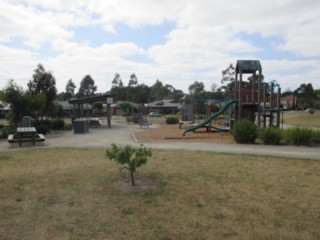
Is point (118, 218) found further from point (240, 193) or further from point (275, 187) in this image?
point (275, 187)

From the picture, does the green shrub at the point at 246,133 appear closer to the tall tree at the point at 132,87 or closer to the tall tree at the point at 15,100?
the tall tree at the point at 15,100

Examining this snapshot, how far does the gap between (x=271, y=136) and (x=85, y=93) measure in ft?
367

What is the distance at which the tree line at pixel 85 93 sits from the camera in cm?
2030

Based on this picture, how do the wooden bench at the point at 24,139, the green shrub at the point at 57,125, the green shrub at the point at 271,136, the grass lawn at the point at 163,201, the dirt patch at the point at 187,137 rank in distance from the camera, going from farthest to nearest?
the green shrub at the point at 57,125
the dirt patch at the point at 187,137
the wooden bench at the point at 24,139
the green shrub at the point at 271,136
the grass lawn at the point at 163,201

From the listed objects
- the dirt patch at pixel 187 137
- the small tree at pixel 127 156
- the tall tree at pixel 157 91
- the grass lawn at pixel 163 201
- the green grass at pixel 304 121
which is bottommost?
the grass lawn at pixel 163 201

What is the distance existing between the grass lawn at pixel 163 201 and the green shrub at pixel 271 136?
4297 millimetres

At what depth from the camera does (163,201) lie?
5395 mm

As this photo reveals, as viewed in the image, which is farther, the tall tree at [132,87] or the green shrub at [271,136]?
the tall tree at [132,87]

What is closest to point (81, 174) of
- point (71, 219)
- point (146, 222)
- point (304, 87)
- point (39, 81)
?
point (71, 219)

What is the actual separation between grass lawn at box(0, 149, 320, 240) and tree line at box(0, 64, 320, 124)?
1277cm

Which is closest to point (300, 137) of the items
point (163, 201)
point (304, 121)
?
point (163, 201)

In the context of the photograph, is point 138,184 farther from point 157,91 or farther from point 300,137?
point 157,91

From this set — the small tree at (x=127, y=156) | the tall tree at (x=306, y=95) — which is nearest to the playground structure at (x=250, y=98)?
the small tree at (x=127, y=156)

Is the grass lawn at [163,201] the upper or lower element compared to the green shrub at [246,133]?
lower
